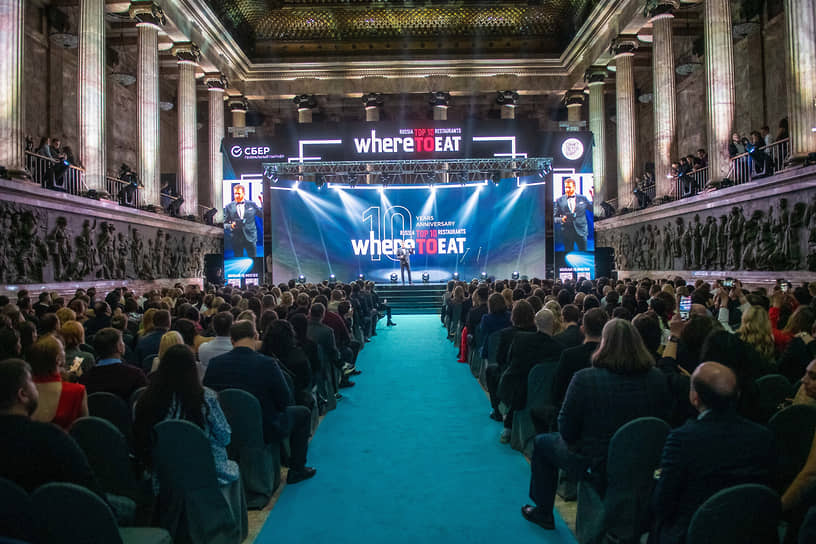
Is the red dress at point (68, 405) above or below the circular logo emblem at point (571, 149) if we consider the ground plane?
below

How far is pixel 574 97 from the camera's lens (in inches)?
1266

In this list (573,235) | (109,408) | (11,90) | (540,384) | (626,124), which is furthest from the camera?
(626,124)

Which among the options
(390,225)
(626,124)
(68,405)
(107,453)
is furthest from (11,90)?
(626,124)

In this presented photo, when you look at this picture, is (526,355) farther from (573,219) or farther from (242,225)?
(242,225)

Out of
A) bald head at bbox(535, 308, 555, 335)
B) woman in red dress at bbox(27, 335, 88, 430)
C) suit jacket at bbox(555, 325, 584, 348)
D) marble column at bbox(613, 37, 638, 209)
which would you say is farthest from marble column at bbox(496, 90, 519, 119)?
woman in red dress at bbox(27, 335, 88, 430)

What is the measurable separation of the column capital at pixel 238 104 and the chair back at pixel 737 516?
3384cm

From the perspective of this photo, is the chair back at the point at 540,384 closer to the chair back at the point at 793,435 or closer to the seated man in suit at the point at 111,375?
the chair back at the point at 793,435

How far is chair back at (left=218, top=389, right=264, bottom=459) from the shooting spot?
4066mm

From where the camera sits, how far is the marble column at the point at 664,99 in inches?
854

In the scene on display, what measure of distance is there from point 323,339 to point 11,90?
12305mm

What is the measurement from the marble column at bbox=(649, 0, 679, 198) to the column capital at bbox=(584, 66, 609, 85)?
228 inches

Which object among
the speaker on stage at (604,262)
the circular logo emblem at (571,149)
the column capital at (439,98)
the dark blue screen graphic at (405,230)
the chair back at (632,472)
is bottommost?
the chair back at (632,472)

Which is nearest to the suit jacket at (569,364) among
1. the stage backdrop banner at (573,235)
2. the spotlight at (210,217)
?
the stage backdrop banner at (573,235)

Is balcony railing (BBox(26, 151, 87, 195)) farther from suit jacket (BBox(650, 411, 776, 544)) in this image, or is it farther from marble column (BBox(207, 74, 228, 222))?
suit jacket (BBox(650, 411, 776, 544))
